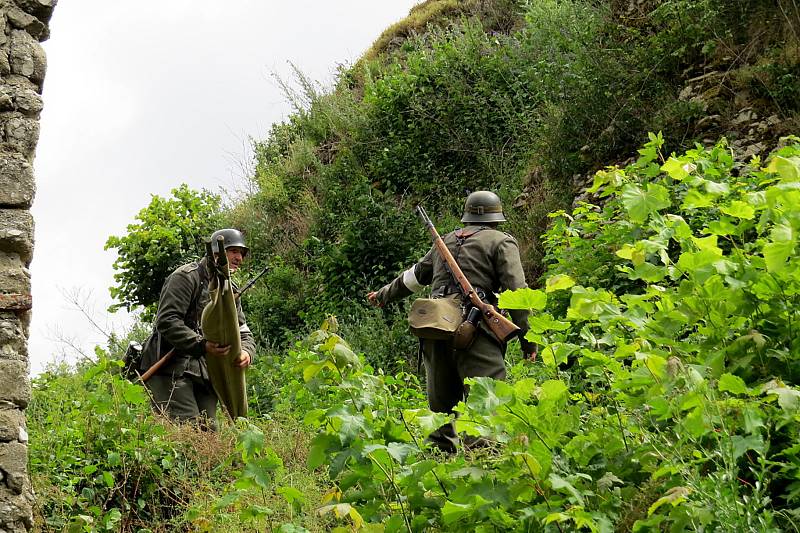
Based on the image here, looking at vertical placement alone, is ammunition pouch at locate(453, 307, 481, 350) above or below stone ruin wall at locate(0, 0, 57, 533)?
below

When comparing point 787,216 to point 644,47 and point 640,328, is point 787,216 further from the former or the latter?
point 644,47

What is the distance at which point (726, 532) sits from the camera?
253cm

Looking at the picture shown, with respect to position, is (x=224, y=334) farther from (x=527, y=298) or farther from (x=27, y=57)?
(x=527, y=298)

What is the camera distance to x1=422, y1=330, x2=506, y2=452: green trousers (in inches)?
248

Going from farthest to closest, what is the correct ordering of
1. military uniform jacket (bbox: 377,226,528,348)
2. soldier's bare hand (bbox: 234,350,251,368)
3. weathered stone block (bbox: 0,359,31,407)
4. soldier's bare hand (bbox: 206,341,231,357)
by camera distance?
soldier's bare hand (bbox: 234,350,251,368) < soldier's bare hand (bbox: 206,341,231,357) < military uniform jacket (bbox: 377,226,528,348) < weathered stone block (bbox: 0,359,31,407)

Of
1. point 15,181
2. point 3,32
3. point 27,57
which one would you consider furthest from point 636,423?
point 3,32

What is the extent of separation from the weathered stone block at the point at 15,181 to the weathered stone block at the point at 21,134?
0.17 ft

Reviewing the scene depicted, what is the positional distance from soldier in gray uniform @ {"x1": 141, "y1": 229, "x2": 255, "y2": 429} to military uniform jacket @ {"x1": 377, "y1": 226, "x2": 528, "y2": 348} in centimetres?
179

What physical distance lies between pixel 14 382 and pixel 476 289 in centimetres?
312

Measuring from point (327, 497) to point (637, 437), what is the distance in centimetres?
111

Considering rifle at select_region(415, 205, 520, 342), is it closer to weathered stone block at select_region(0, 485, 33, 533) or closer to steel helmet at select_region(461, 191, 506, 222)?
steel helmet at select_region(461, 191, 506, 222)

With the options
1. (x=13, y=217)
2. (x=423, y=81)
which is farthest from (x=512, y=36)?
(x=13, y=217)

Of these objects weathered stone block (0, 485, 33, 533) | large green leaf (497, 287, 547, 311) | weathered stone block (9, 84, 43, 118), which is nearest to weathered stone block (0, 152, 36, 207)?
weathered stone block (9, 84, 43, 118)

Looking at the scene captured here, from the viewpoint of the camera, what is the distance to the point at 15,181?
4.65m
